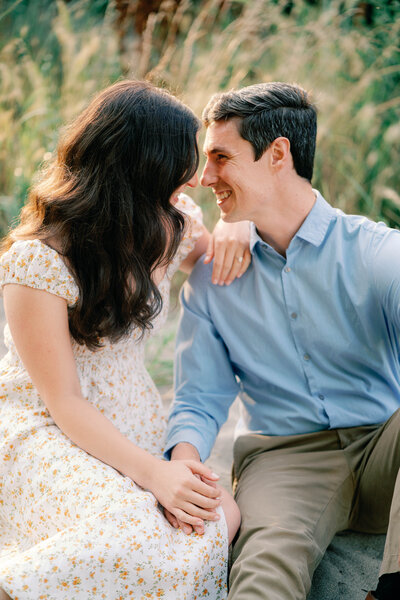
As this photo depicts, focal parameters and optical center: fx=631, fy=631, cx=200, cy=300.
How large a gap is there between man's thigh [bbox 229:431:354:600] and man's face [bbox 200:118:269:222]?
2.59 feet

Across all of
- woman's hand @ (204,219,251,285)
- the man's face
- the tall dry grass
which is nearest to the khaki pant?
woman's hand @ (204,219,251,285)

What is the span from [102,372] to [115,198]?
54cm

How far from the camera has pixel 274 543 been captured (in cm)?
171

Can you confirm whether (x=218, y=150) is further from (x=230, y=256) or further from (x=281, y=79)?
(x=281, y=79)

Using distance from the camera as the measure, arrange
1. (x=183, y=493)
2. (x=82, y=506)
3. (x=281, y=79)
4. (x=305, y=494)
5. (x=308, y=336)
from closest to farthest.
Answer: (x=82, y=506) → (x=183, y=493) → (x=305, y=494) → (x=308, y=336) → (x=281, y=79)

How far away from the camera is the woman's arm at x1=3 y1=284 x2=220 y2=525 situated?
1.74 m

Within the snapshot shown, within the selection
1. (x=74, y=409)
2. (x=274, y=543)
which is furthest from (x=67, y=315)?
(x=274, y=543)

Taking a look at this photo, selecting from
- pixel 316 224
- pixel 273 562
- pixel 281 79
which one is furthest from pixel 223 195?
pixel 281 79

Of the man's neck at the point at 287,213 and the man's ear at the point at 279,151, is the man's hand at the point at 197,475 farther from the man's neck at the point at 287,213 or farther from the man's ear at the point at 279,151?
the man's ear at the point at 279,151

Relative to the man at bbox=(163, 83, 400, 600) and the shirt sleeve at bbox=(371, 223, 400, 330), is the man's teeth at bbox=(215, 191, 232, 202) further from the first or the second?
the shirt sleeve at bbox=(371, 223, 400, 330)

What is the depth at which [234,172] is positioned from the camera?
2090 millimetres

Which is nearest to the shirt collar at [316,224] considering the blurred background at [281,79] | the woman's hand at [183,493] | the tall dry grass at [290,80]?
the woman's hand at [183,493]

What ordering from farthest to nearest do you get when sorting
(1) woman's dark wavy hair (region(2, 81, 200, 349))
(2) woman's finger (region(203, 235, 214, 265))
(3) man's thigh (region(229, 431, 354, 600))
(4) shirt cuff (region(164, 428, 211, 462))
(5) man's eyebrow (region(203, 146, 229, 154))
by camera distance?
(2) woman's finger (region(203, 235, 214, 265)), (5) man's eyebrow (region(203, 146, 229, 154)), (4) shirt cuff (region(164, 428, 211, 462)), (1) woman's dark wavy hair (region(2, 81, 200, 349)), (3) man's thigh (region(229, 431, 354, 600))

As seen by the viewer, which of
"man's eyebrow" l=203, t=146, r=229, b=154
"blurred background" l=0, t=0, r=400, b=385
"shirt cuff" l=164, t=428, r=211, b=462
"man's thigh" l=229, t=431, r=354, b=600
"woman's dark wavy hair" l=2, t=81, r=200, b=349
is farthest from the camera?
"blurred background" l=0, t=0, r=400, b=385
